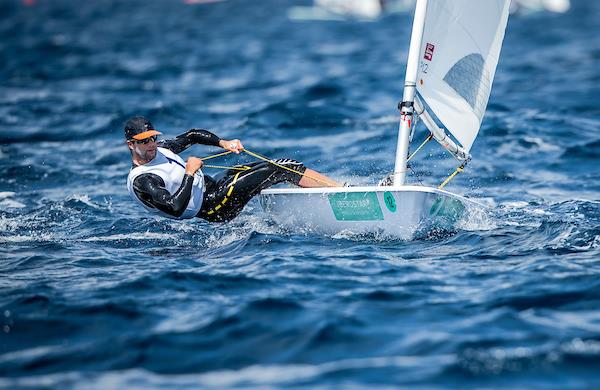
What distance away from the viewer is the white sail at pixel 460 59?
28.4ft

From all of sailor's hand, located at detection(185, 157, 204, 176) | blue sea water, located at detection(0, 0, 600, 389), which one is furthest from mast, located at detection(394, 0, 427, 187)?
sailor's hand, located at detection(185, 157, 204, 176)

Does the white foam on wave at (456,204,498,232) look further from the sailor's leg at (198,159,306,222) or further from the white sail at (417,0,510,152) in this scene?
the sailor's leg at (198,159,306,222)

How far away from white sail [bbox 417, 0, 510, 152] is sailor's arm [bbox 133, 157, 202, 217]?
7.60 ft

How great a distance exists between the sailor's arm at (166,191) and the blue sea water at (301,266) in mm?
475

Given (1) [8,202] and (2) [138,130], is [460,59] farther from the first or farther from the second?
(1) [8,202]

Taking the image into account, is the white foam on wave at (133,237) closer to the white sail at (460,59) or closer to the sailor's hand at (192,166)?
the sailor's hand at (192,166)

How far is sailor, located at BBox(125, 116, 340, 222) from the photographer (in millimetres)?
8539

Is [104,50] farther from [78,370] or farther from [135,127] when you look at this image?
[78,370]

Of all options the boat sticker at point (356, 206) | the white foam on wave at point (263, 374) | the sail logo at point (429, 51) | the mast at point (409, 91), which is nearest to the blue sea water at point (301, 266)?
the white foam on wave at point (263, 374)

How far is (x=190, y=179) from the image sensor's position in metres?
8.51

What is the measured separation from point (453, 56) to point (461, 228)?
5.60ft

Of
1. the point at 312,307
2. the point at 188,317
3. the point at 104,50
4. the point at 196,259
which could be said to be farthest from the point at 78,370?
the point at 104,50

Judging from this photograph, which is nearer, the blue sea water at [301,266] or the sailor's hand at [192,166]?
the blue sea water at [301,266]

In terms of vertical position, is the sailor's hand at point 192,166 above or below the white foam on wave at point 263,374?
above
